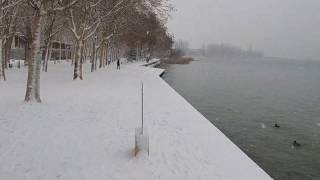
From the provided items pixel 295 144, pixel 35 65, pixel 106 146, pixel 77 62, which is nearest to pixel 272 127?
pixel 295 144

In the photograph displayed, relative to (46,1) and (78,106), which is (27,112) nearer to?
(78,106)

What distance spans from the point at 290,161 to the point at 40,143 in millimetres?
10381

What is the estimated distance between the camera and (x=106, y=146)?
1190 centimetres

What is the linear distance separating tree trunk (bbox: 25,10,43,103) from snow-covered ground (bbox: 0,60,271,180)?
679mm

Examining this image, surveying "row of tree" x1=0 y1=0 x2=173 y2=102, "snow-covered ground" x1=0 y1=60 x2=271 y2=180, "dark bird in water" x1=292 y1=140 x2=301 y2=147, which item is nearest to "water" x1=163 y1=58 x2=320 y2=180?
"dark bird in water" x1=292 y1=140 x2=301 y2=147

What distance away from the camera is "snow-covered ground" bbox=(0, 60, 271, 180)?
32.0 ft

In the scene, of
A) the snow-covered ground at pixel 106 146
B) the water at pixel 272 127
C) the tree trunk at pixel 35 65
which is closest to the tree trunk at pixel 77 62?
the water at pixel 272 127

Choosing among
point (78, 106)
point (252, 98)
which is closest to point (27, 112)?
point (78, 106)

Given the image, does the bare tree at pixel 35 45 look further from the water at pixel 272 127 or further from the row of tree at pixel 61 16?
the water at pixel 272 127

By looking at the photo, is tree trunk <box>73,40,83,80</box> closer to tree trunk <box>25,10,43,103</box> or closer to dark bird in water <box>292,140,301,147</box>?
tree trunk <box>25,10,43,103</box>

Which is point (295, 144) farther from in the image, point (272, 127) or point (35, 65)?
point (35, 65)

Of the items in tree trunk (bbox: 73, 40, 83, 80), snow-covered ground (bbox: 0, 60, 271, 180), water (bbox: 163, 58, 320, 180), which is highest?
tree trunk (bbox: 73, 40, 83, 80)

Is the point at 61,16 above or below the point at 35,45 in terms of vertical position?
above

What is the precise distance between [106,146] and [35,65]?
789 centimetres
